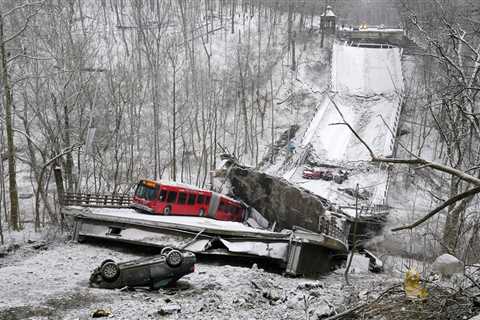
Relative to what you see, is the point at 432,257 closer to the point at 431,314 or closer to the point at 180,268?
the point at 180,268

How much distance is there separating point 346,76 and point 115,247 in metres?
33.5

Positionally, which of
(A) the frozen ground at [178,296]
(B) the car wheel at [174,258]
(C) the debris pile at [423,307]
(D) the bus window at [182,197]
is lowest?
(D) the bus window at [182,197]

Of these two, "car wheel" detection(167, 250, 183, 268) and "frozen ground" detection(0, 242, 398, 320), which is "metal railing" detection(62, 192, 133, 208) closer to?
"frozen ground" detection(0, 242, 398, 320)

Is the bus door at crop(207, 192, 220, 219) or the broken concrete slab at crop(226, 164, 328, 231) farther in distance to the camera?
the bus door at crop(207, 192, 220, 219)

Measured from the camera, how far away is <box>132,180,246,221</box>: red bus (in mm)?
Answer: 19000

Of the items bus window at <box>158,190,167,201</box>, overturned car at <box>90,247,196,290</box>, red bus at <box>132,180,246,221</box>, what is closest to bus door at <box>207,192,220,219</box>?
red bus at <box>132,180,246,221</box>

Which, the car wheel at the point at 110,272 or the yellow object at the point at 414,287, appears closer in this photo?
the yellow object at the point at 414,287

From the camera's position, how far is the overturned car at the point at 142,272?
→ 375 inches

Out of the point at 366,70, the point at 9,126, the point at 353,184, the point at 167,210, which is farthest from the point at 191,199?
the point at 366,70

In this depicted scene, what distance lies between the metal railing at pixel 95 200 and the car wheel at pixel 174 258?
21.4ft

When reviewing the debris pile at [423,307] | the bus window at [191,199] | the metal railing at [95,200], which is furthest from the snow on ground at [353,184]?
the debris pile at [423,307]

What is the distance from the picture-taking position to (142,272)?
377 inches

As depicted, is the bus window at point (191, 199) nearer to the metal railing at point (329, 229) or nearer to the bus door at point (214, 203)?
the bus door at point (214, 203)

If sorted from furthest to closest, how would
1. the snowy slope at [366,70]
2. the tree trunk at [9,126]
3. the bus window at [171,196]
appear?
1. the snowy slope at [366,70]
2. the bus window at [171,196]
3. the tree trunk at [9,126]
